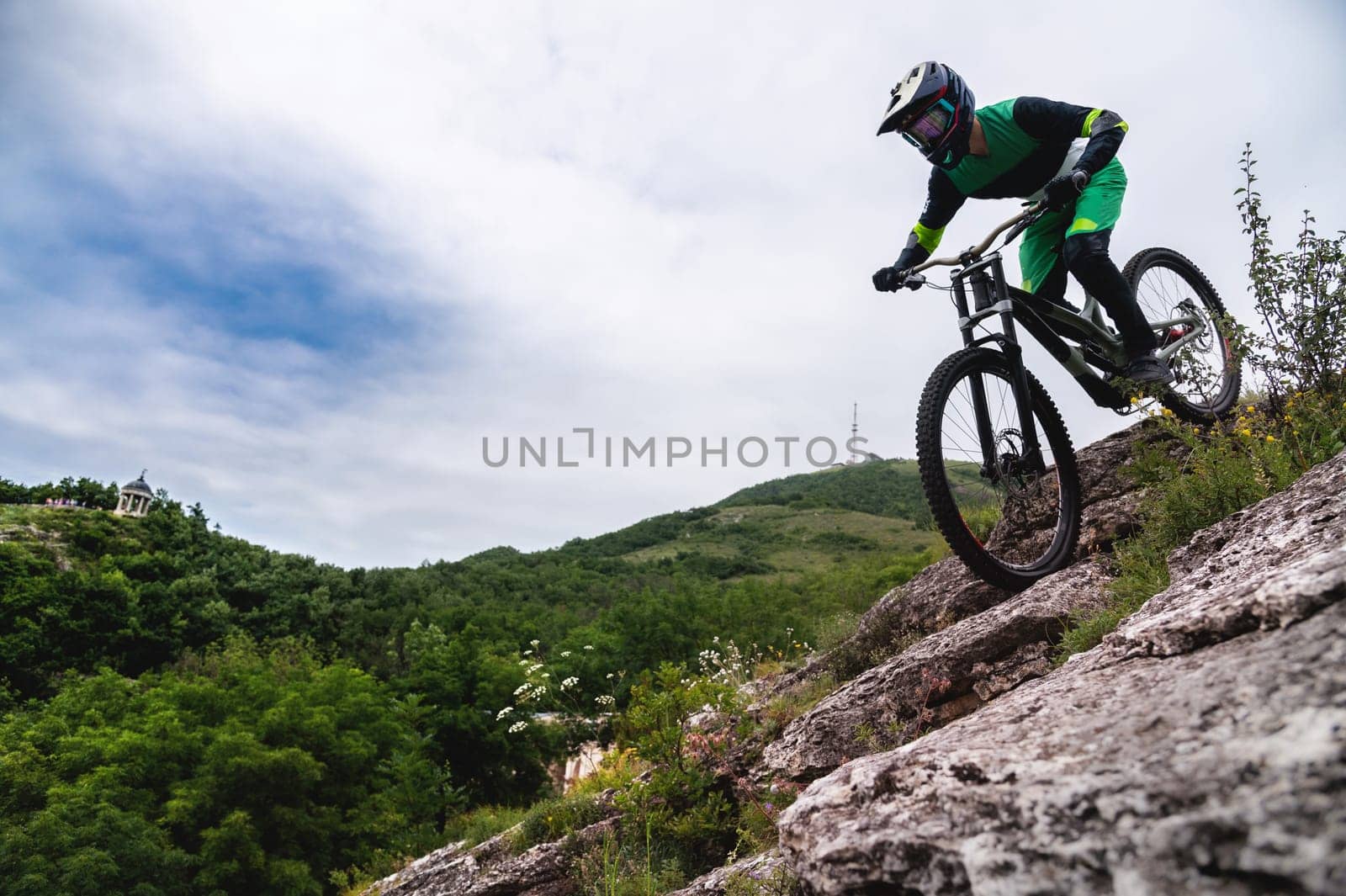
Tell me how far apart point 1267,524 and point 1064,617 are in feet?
4.69

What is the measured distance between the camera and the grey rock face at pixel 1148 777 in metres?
0.98

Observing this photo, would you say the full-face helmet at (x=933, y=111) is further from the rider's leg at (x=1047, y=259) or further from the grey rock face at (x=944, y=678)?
the grey rock face at (x=944, y=678)

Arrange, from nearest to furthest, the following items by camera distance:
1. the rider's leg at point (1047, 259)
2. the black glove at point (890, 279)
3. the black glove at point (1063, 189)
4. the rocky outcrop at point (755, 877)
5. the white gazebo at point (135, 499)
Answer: the rocky outcrop at point (755, 877)
the black glove at point (1063, 189)
the black glove at point (890, 279)
the rider's leg at point (1047, 259)
the white gazebo at point (135, 499)

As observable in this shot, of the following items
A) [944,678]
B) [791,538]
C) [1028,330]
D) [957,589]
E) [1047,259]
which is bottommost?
[944,678]

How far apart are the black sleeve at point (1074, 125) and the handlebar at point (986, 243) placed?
477 millimetres

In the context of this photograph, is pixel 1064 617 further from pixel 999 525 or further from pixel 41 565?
pixel 41 565

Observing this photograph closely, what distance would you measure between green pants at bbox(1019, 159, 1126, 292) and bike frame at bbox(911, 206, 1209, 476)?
0.37m

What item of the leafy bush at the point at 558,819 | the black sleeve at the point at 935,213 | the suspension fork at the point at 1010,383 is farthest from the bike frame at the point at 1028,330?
the leafy bush at the point at 558,819

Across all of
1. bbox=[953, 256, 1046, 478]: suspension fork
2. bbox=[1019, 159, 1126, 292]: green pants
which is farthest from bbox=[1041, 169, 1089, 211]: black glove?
bbox=[953, 256, 1046, 478]: suspension fork

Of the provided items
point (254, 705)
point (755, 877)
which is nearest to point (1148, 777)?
point (755, 877)

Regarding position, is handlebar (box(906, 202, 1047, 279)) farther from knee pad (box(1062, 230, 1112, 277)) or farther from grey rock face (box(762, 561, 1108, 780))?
grey rock face (box(762, 561, 1108, 780))

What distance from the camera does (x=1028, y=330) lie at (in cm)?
458

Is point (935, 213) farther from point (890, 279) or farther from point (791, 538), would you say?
point (791, 538)

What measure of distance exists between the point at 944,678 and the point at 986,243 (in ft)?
8.82
